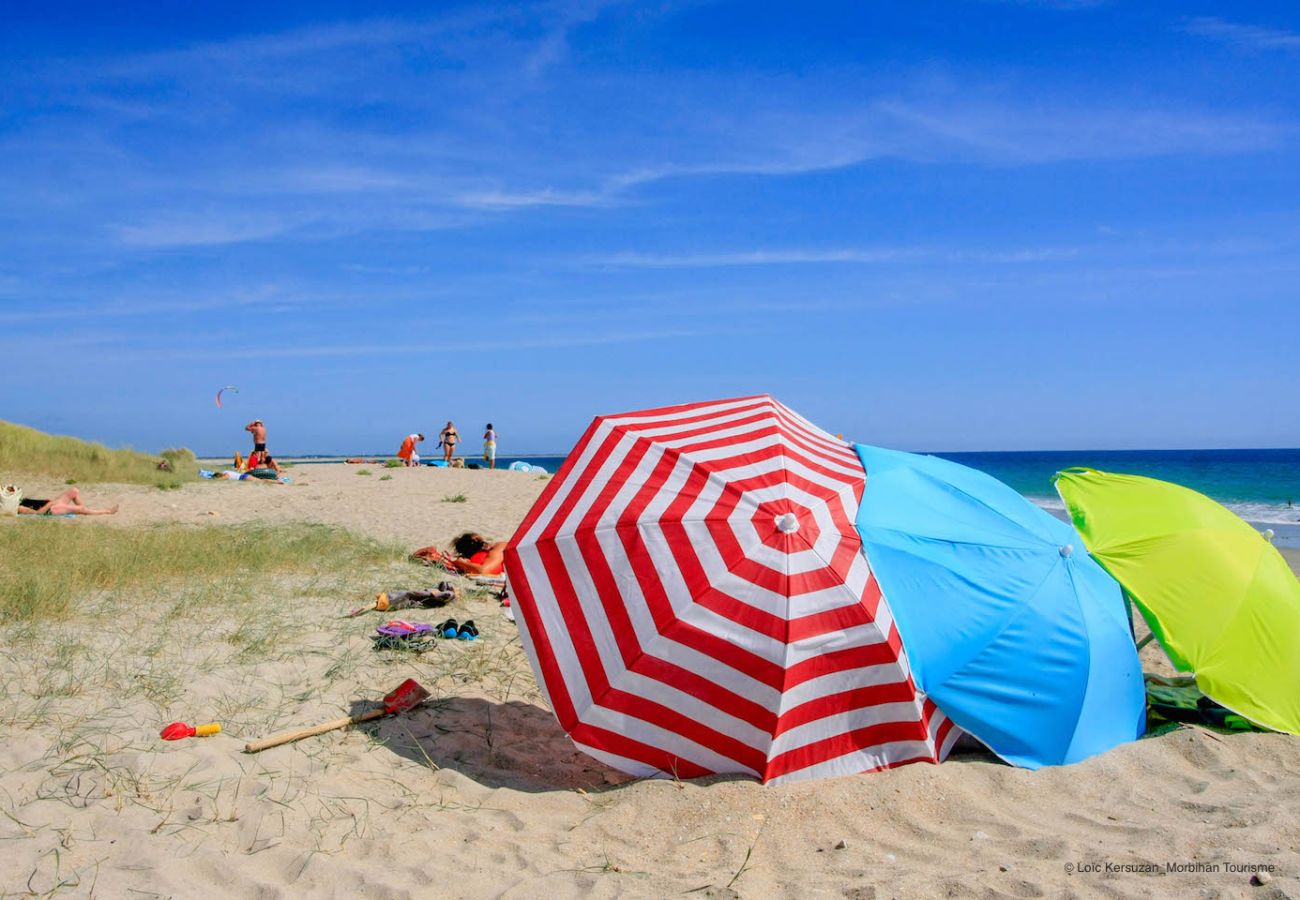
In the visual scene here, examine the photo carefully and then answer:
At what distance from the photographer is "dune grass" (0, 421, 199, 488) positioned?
17625mm

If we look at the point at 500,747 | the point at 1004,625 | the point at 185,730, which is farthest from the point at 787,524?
the point at 185,730

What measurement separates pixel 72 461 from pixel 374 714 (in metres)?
16.9

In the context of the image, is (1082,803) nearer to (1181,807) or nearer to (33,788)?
(1181,807)

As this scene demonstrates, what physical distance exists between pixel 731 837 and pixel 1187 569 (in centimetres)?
292

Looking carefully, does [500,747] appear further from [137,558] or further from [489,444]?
[489,444]

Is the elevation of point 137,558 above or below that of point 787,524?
below

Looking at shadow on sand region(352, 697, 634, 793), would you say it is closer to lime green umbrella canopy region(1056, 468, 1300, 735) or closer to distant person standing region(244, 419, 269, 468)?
lime green umbrella canopy region(1056, 468, 1300, 735)

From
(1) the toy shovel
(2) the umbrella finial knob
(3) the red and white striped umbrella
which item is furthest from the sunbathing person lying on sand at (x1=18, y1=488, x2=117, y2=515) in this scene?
(2) the umbrella finial knob

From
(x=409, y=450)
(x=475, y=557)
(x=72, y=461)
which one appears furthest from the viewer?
(x=409, y=450)

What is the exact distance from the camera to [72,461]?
18328mm

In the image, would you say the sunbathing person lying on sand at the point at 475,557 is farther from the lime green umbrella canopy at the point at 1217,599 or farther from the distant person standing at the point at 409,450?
the distant person standing at the point at 409,450

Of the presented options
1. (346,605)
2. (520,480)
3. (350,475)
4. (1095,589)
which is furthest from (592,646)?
(350,475)

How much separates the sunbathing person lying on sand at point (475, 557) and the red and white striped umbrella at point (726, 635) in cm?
440

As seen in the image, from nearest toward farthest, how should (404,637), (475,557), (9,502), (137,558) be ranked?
(404,637)
(137,558)
(475,557)
(9,502)
